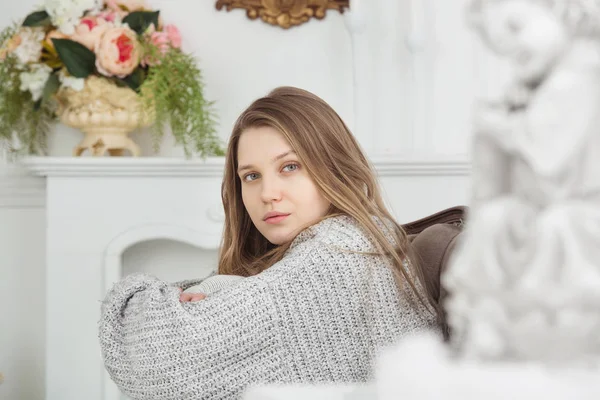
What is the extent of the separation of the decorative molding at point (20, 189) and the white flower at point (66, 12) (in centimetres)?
59

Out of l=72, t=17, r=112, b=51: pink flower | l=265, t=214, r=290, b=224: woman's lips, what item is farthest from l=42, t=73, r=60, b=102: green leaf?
l=265, t=214, r=290, b=224: woman's lips

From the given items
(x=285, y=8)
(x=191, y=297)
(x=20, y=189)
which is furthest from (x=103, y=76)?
(x=191, y=297)

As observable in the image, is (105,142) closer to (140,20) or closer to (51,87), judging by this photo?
(51,87)

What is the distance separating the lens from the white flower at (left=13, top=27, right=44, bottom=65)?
2838mm

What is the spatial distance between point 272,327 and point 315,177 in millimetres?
382

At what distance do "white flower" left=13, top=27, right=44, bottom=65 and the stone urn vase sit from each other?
0.15 meters

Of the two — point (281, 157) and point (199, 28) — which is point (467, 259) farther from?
point (199, 28)

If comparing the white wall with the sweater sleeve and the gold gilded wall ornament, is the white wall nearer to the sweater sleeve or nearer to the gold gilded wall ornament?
the gold gilded wall ornament

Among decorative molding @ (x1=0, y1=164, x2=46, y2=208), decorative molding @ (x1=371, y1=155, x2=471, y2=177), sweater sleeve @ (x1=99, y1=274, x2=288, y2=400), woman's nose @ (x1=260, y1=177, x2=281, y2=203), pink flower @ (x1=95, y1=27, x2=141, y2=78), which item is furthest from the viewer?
decorative molding @ (x1=0, y1=164, x2=46, y2=208)

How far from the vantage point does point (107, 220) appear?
291cm

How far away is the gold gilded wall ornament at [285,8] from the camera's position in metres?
3.12

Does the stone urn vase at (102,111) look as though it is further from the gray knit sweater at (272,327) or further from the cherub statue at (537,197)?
the cherub statue at (537,197)

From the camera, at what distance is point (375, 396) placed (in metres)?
0.64

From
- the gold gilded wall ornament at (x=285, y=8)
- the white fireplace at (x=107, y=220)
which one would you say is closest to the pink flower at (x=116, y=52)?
the white fireplace at (x=107, y=220)
